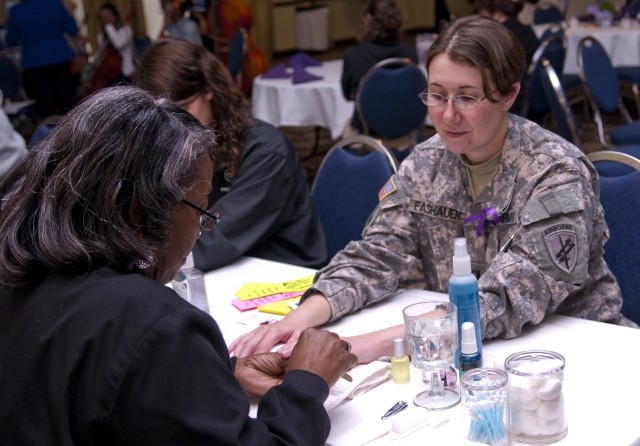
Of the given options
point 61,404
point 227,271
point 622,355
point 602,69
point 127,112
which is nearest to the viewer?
point 61,404

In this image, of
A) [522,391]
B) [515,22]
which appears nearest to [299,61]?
[515,22]

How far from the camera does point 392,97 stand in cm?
481

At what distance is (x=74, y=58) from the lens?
27.9 ft

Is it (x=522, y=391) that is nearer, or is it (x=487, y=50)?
(x=522, y=391)

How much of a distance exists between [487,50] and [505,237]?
1.43ft

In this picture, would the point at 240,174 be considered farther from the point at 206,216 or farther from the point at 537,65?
the point at 537,65

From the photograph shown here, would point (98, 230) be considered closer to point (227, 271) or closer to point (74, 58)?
point (227, 271)

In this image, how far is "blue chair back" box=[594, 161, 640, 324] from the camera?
2.14 m

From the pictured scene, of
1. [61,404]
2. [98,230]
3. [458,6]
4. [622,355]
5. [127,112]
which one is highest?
[127,112]

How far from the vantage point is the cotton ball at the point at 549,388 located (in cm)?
133

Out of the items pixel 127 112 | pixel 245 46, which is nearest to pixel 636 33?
pixel 245 46

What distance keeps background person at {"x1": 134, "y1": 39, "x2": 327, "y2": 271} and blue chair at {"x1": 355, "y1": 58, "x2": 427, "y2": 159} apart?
212cm

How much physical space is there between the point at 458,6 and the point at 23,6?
19.5 ft

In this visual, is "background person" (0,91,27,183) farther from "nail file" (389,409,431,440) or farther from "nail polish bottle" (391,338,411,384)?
"nail file" (389,409,431,440)
